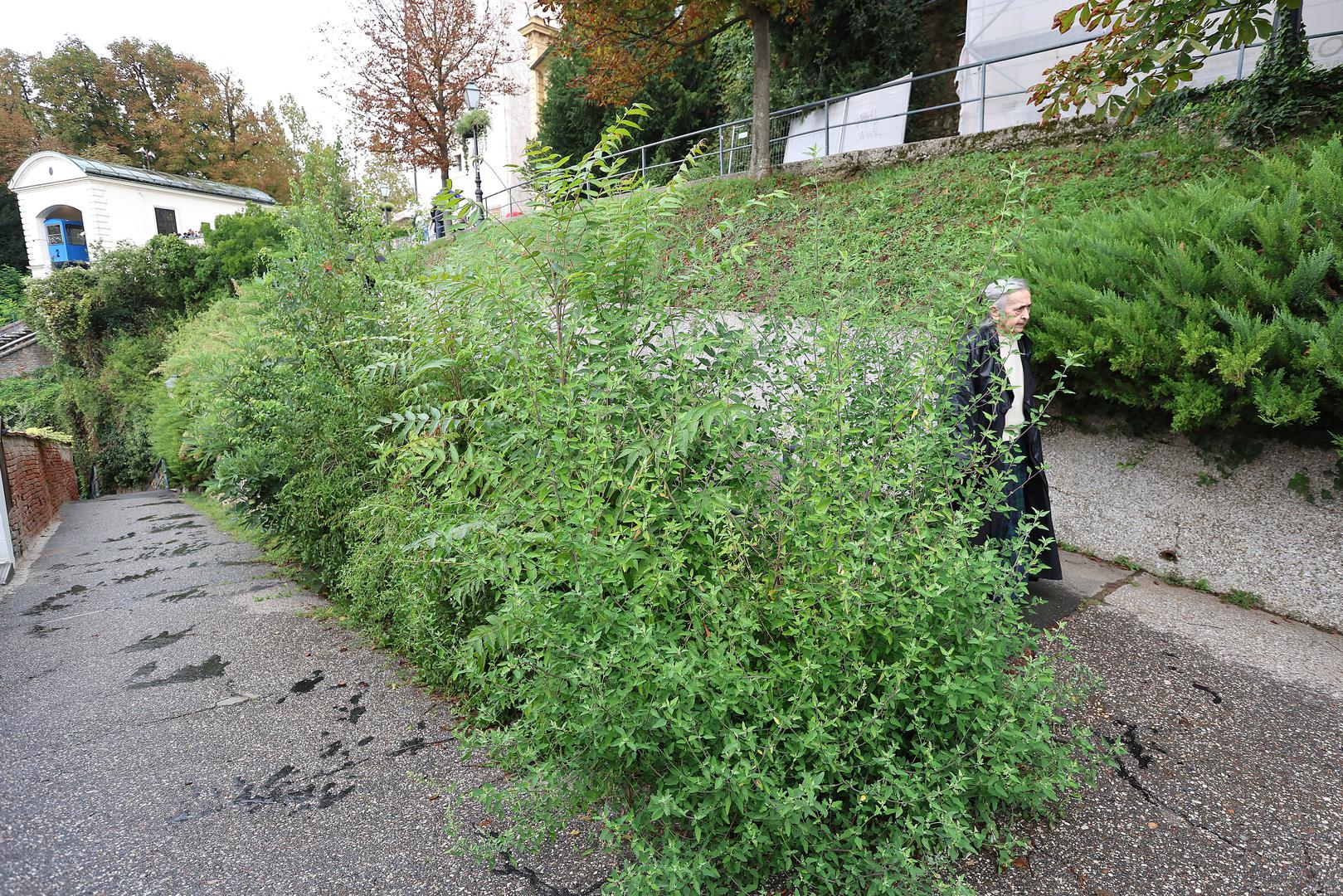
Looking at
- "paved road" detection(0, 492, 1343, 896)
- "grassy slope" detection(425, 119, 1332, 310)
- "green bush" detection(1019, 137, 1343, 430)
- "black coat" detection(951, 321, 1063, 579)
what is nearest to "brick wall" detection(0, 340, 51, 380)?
"grassy slope" detection(425, 119, 1332, 310)

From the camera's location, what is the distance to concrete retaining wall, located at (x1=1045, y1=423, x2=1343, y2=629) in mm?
3998

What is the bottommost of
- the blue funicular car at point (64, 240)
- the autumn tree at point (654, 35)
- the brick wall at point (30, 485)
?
the brick wall at point (30, 485)

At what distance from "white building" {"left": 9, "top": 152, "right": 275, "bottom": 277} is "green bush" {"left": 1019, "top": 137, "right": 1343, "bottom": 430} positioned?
4019 cm

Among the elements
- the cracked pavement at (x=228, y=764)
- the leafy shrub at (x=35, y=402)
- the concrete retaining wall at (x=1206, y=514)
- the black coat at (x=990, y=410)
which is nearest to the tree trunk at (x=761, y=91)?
the concrete retaining wall at (x=1206, y=514)

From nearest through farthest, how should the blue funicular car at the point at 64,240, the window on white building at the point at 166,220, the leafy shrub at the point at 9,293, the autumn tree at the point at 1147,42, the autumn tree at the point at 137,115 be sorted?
1. the autumn tree at the point at 1147,42
2. the window on white building at the point at 166,220
3. the blue funicular car at the point at 64,240
4. the leafy shrub at the point at 9,293
5. the autumn tree at the point at 137,115

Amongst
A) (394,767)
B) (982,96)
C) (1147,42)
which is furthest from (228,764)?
(982,96)

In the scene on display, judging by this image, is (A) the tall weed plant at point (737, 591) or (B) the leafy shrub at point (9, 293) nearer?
(A) the tall weed plant at point (737, 591)

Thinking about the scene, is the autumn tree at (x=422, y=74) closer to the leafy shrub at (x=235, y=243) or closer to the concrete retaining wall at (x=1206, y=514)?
the leafy shrub at (x=235, y=243)

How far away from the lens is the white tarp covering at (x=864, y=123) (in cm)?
1431

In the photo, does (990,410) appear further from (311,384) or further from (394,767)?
(311,384)

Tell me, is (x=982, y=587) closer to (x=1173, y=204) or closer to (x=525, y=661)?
(x=525, y=661)

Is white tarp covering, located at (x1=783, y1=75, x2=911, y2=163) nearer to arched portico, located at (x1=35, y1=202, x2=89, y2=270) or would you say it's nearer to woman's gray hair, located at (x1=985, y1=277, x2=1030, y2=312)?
woman's gray hair, located at (x1=985, y1=277, x2=1030, y2=312)

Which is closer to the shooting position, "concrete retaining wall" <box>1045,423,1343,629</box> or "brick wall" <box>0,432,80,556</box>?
"concrete retaining wall" <box>1045,423,1343,629</box>

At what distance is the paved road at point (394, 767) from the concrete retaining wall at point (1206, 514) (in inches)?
8.2
